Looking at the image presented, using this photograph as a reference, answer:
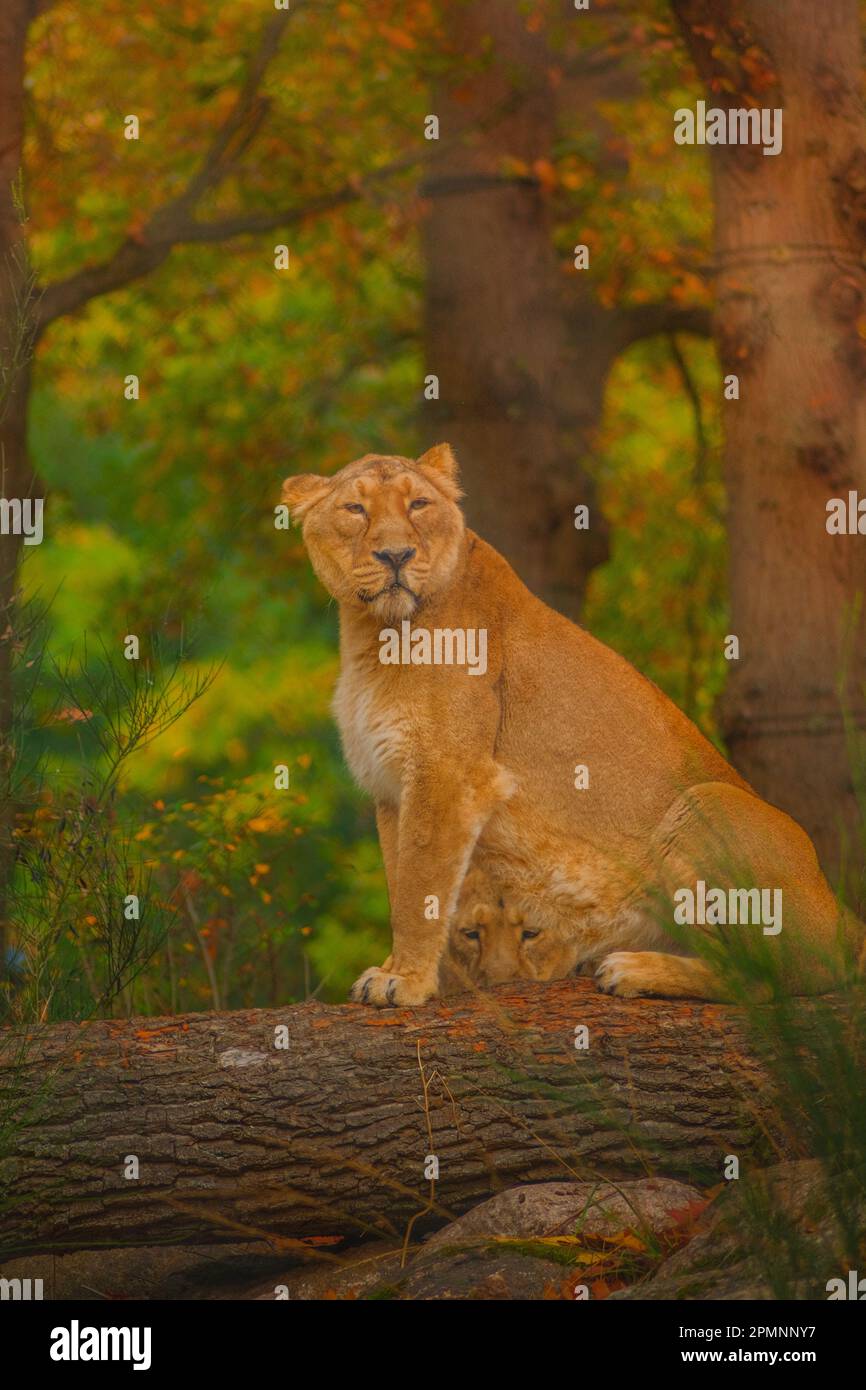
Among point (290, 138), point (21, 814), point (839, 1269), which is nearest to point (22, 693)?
point (21, 814)

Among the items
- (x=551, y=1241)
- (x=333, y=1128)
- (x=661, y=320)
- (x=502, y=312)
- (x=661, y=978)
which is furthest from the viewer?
(x=661, y=320)

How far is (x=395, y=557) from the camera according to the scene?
22.1 feet

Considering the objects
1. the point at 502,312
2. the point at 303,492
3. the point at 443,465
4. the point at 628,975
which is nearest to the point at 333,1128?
the point at 628,975

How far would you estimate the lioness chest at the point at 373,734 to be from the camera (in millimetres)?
6773

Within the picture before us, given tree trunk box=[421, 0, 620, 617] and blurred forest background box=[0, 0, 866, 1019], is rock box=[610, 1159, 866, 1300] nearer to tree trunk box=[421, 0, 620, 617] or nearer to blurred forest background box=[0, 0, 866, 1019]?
blurred forest background box=[0, 0, 866, 1019]

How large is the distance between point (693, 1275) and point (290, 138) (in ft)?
30.8

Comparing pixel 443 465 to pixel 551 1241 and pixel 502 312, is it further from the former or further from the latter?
pixel 502 312

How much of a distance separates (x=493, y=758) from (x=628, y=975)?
3.41 feet

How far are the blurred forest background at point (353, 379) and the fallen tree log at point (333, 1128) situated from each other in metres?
0.61

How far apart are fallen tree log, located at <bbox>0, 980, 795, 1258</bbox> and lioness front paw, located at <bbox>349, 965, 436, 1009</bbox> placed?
45cm

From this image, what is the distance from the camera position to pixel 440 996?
661cm

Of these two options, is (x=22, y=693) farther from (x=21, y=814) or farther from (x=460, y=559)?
(x=460, y=559)

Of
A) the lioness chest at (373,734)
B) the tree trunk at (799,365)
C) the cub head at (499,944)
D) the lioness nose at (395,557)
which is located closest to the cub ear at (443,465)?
the lioness nose at (395,557)

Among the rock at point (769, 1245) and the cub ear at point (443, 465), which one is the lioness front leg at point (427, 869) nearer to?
the cub ear at point (443, 465)
